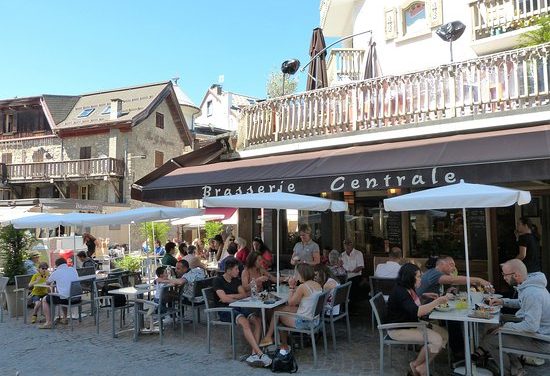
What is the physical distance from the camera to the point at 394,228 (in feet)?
34.7

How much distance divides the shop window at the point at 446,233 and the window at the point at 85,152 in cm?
2609

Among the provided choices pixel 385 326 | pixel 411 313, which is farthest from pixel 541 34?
pixel 385 326

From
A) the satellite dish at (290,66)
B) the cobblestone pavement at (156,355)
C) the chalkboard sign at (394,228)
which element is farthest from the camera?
the satellite dish at (290,66)

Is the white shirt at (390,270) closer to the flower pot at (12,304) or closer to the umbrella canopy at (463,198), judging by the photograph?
the umbrella canopy at (463,198)

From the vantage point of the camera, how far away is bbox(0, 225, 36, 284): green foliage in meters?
10.1

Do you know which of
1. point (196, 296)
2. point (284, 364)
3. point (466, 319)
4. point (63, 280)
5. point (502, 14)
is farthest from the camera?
point (502, 14)

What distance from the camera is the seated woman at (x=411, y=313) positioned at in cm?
488

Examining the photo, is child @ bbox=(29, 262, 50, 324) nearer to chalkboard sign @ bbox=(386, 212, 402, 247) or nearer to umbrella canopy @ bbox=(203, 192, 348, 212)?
umbrella canopy @ bbox=(203, 192, 348, 212)

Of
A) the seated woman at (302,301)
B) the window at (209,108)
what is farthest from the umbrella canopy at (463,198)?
the window at (209,108)

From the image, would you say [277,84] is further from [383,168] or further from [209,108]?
[383,168]

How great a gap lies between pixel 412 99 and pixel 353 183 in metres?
2.89

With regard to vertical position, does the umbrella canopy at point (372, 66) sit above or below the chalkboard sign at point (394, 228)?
above

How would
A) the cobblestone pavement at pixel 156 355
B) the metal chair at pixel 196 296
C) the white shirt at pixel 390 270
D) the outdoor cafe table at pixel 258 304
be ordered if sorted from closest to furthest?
the cobblestone pavement at pixel 156 355
the outdoor cafe table at pixel 258 304
the metal chair at pixel 196 296
the white shirt at pixel 390 270

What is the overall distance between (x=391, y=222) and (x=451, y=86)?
11.2 feet
